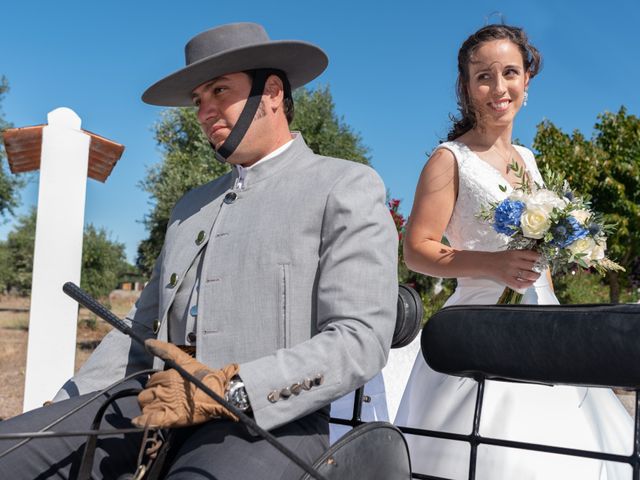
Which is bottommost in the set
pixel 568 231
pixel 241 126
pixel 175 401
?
pixel 175 401

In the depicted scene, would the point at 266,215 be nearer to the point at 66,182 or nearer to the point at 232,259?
the point at 232,259

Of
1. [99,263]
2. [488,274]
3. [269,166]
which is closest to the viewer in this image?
[269,166]

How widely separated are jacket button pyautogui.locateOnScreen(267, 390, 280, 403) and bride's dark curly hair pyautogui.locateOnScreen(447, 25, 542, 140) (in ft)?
5.77

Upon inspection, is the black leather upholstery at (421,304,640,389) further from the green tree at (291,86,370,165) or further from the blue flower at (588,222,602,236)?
the green tree at (291,86,370,165)

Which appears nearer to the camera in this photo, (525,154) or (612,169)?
(525,154)

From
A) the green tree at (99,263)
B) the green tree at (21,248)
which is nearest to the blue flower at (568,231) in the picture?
the green tree at (99,263)

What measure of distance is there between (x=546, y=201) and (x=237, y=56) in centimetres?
123

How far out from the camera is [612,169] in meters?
16.8

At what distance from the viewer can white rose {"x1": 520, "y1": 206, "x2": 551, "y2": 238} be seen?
254 cm

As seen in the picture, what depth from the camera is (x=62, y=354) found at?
4.64m

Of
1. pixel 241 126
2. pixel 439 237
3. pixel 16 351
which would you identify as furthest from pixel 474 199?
pixel 16 351

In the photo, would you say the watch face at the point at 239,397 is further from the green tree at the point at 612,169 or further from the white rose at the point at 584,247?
the green tree at the point at 612,169

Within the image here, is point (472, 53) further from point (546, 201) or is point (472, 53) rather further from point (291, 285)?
point (291, 285)

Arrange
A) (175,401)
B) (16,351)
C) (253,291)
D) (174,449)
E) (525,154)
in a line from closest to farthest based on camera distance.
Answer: (175,401) → (174,449) → (253,291) → (525,154) → (16,351)
